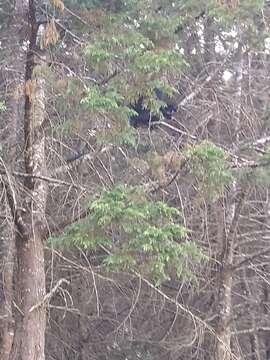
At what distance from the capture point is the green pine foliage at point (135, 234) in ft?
20.2

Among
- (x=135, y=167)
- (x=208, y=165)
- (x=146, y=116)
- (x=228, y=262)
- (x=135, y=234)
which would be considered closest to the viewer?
(x=135, y=234)

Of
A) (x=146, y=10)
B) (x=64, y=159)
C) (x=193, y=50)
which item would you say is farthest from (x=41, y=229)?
(x=193, y=50)

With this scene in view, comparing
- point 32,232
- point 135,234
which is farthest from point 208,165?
point 32,232

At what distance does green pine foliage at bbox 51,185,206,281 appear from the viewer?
6.17 m

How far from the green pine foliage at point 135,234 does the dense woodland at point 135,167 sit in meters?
0.02

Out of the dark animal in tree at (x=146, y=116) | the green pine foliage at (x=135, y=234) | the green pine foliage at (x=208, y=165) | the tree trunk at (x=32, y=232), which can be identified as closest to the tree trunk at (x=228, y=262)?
the dark animal in tree at (x=146, y=116)

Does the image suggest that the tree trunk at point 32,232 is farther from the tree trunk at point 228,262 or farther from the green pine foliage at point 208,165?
the tree trunk at point 228,262

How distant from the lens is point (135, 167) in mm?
7500

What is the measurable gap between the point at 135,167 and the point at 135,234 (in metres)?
1.35

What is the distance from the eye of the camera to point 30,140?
7320mm

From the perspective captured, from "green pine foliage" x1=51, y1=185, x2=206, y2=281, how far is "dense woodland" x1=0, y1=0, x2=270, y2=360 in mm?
15

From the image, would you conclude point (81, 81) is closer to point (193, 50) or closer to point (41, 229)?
point (41, 229)

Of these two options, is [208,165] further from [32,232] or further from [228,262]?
[228,262]

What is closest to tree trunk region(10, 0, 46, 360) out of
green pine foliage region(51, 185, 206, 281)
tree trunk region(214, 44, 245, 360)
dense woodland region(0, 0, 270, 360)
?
dense woodland region(0, 0, 270, 360)
